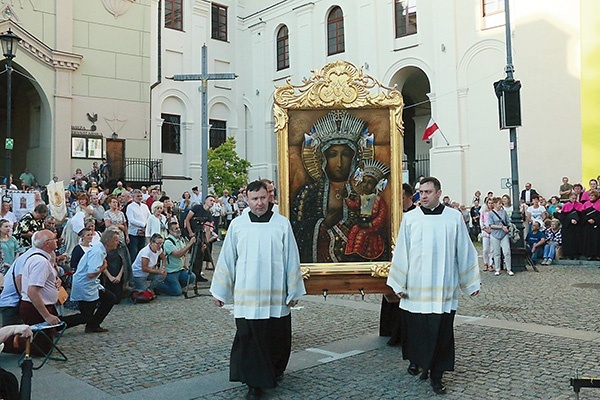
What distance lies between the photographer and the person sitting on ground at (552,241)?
50.8 feet

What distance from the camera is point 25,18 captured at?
2317 centimetres

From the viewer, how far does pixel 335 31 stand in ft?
98.1

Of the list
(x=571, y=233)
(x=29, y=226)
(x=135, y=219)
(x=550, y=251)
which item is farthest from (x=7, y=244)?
(x=571, y=233)

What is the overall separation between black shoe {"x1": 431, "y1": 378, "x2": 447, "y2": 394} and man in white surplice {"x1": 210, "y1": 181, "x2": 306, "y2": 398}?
140 centimetres

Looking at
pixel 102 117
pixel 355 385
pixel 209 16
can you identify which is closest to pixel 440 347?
pixel 355 385

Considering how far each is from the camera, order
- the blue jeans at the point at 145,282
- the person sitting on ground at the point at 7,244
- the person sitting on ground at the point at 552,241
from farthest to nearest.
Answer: the person sitting on ground at the point at 552,241, the blue jeans at the point at 145,282, the person sitting on ground at the point at 7,244

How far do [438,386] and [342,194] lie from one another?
2559 mm

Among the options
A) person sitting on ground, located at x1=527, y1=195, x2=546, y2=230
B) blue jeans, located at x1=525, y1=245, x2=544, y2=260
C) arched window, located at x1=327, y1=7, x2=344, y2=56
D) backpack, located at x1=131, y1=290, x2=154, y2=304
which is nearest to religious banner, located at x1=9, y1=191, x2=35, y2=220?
backpack, located at x1=131, y1=290, x2=154, y2=304

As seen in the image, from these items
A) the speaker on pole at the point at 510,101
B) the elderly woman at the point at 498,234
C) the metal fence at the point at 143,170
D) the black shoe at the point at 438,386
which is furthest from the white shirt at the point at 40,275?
the metal fence at the point at 143,170

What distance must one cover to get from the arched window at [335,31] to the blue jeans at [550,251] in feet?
55.5

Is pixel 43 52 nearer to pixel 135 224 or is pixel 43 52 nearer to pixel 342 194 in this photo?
pixel 135 224

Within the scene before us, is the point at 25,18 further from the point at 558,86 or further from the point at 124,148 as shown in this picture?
the point at 558,86

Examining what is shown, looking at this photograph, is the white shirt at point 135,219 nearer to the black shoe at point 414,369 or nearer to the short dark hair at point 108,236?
the short dark hair at point 108,236

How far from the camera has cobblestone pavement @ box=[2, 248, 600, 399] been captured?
5.49 m
